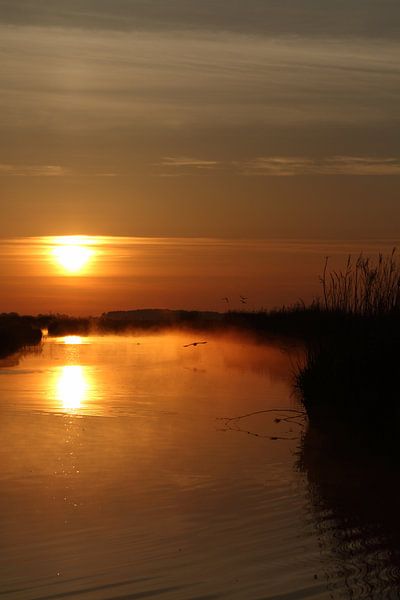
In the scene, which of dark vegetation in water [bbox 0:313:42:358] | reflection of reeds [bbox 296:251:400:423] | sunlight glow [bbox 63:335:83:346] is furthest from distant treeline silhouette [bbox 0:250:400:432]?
sunlight glow [bbox 63:335:83:346]

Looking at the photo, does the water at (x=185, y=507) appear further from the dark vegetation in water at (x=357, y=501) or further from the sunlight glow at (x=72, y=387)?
the sunlight glow at (x=72, y=387)

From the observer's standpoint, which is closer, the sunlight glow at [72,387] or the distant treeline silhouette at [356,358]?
the distant treeline silhouette at [356,358]

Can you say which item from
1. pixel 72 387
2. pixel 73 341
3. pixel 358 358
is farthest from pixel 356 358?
pixel 73 341

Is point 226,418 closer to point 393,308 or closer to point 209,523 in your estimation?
point 393,308

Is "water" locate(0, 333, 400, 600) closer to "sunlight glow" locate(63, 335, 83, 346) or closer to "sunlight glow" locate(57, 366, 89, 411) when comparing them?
"sunlight glow" locate(57, 366, 89, 411)

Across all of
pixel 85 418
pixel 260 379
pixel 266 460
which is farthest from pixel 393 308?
pixel 260 379

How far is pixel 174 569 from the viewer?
6750 mm

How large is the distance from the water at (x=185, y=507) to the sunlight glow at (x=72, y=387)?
0.42 metres

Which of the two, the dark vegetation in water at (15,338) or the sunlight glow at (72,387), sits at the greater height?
the dark vegetation in water at (15,338)

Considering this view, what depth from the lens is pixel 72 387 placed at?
21.2 m

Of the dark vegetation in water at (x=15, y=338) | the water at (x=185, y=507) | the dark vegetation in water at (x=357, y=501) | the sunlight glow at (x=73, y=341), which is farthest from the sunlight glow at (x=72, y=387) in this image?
the sunlight glow at (x=73, y=341)

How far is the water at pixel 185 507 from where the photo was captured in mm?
6477

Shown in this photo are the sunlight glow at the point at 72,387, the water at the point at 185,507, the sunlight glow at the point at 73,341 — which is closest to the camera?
the water at the point at 185,507

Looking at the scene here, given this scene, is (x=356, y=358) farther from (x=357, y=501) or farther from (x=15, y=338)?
(x=15, y=338)
